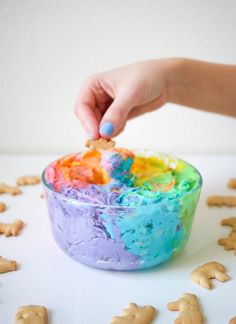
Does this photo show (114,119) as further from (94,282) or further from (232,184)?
(232,184)

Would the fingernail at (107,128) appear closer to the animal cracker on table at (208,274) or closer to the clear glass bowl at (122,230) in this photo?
the clear glass bowl at (122,230)

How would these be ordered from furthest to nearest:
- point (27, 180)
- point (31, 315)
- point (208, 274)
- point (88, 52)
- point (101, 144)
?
point (88, 52) < point (27, 180) < point (101, 144) < point (208, 274) < point (31, 315)

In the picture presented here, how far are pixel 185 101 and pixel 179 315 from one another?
1.81 ft

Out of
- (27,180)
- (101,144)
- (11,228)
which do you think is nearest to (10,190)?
(27,180)

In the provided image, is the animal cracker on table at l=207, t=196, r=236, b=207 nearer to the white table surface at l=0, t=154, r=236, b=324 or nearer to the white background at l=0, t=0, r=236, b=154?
the white table surface at l=0, t=154, r=236, b=324

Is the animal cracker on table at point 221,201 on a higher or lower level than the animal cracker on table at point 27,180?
higher

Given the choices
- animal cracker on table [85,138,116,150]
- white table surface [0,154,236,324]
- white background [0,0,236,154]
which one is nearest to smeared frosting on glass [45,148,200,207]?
animal cracker on table [85,138,116,150]

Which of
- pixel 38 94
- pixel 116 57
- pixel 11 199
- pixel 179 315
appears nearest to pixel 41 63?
pixel 38 94

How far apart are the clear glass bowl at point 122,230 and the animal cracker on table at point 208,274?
0.05 metres

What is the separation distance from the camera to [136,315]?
1.65ft

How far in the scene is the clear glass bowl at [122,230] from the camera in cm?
56

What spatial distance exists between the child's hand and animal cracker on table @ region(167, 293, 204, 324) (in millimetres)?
300

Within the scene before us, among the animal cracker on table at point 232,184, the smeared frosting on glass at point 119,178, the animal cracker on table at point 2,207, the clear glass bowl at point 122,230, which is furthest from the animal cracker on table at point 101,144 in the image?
the animal cracker on table at point 232,184

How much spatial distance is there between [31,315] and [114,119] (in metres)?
0.34
